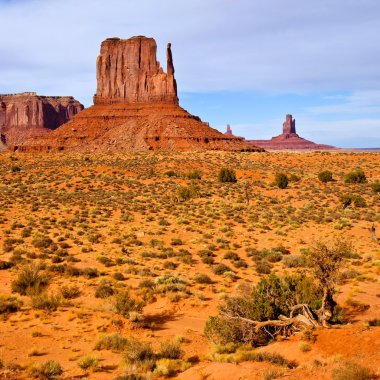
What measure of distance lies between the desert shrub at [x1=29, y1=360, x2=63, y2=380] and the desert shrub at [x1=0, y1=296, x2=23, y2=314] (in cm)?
401

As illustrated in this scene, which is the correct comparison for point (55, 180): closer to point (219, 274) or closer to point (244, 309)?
point (219, 274)

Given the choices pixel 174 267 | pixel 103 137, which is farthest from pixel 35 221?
pixel 103 137

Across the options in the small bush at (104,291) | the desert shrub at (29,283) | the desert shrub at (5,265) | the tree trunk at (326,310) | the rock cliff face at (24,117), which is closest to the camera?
the tree trunk at (326,310)

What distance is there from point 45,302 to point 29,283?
178 cm

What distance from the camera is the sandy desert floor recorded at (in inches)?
329

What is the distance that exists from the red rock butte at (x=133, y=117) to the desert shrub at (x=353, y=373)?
80755 millimetres

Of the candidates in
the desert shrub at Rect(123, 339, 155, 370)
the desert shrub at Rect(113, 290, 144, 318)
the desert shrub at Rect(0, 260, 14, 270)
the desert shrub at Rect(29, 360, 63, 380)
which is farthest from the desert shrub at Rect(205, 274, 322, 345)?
the desert shrub at Rect(0, 260, 14, 270)

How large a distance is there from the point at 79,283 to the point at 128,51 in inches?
4474

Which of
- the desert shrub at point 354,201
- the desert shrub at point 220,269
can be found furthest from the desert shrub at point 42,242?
the desert shrub at point 354,201

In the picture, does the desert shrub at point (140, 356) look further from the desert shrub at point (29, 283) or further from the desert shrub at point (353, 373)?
the desert shrub at point (29, 283)

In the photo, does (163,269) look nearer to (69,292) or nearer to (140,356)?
(69,292)

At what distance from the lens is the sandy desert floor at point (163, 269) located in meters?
8.36

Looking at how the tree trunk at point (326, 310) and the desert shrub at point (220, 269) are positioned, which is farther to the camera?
the desert shrub at point (220, 269)

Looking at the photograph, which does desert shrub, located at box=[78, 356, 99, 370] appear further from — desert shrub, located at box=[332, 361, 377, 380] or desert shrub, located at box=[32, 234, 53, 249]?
desert shrub, located at box=[32, 234, 53, 249]
